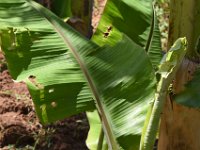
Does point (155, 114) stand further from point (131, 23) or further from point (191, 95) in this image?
point (131, 23)

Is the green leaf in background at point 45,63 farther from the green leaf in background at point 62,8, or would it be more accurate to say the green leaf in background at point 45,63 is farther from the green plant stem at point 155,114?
the green leaf in background at point 62,8

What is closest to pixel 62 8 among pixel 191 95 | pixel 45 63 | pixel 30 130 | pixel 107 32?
pixel 30 130

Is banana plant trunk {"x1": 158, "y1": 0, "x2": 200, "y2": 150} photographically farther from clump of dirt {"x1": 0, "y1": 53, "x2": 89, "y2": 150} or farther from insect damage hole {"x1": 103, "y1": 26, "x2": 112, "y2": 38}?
clump of dirt {"x1": 0, "y1": 53, "x2": 89, "y2": 150}

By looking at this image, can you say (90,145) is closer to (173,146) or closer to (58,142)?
(173,146)

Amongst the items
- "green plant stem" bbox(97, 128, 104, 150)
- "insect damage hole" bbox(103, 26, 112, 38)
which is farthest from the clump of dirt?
"insect damage hole" bbox(103, 26, 112, 38)

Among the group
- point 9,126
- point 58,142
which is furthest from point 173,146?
point 9,126

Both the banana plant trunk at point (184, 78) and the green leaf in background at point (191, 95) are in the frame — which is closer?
the green leaf in background at point (191, 95)

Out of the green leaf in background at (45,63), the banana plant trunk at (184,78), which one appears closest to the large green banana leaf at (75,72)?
the green leaf in background at (45,63)
